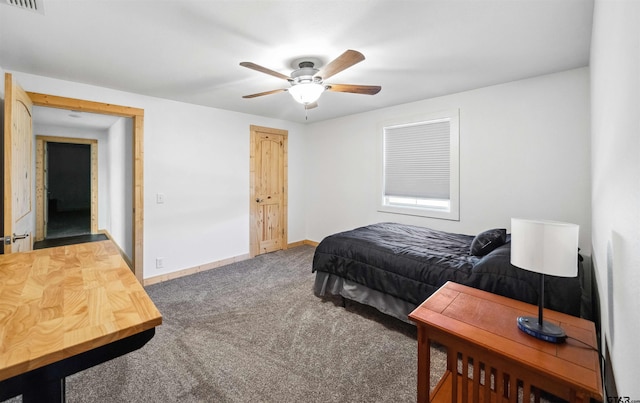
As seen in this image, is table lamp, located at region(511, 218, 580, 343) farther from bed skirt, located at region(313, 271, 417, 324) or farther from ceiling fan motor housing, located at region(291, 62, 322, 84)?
ceiling fan motor housing, located at region(291, 62, 322, 84)

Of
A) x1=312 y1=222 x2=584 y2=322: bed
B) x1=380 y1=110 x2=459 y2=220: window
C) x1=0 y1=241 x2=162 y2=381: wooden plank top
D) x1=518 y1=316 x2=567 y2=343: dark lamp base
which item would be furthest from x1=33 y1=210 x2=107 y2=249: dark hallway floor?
x1=518 y1=316 x2=567 y2=343: dark lamp base

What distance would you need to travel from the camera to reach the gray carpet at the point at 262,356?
178cm

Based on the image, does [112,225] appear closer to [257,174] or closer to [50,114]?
[50,114]

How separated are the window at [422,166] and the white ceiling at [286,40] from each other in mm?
707

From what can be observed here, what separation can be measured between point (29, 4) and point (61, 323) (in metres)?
1.99

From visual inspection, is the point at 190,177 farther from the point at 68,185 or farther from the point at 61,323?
the point at 68,185

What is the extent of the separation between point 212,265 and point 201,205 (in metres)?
0.91

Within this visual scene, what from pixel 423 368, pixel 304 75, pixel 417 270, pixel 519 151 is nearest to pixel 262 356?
pixel 423 368

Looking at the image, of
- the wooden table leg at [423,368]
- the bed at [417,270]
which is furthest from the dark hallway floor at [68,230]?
the wooden table leg at [423,368]

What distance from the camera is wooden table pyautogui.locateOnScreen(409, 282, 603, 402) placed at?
1.11 meters

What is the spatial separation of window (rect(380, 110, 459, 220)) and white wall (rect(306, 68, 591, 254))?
10 cm

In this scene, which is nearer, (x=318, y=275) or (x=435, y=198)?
(x=318, y=275)

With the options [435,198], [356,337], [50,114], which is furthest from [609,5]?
[50,114]

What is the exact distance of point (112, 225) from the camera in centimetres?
576
